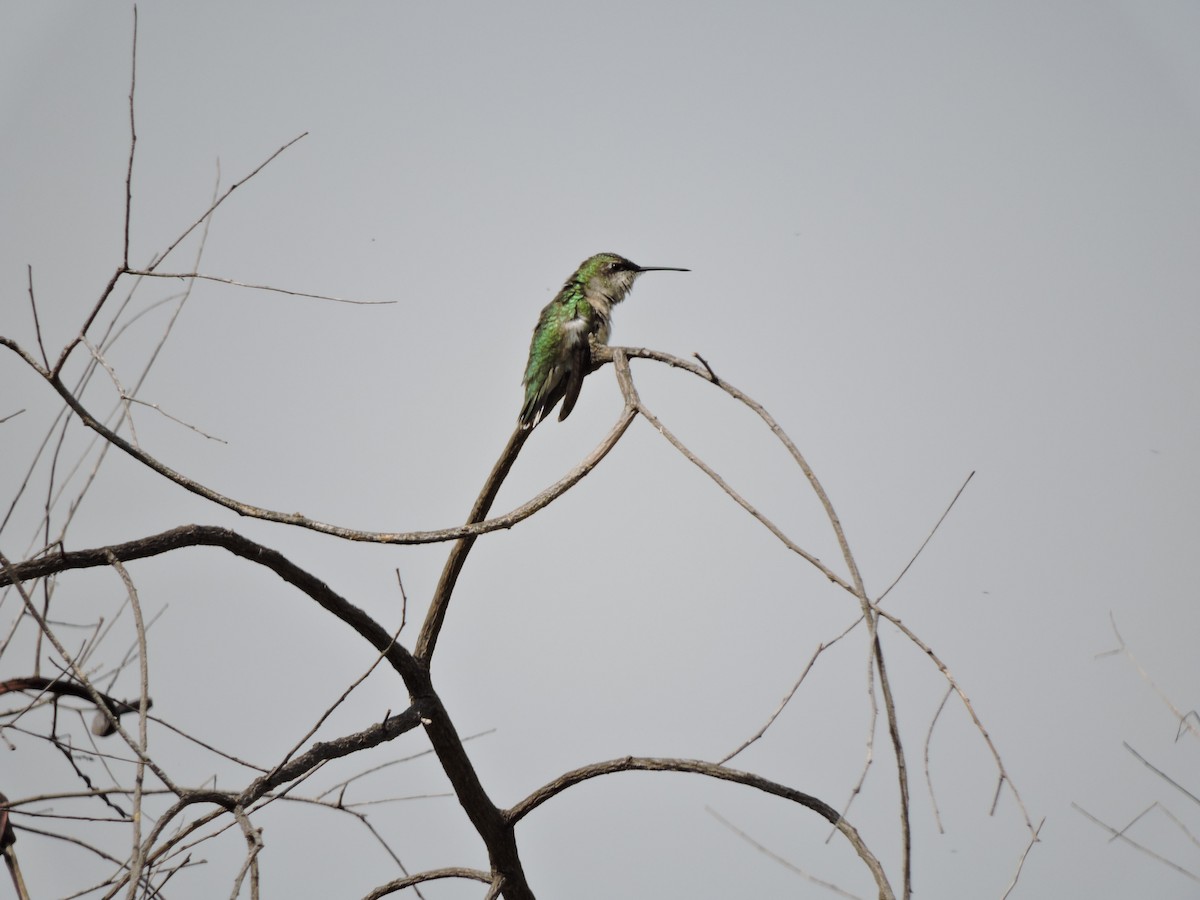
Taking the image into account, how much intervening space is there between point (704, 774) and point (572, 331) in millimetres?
2232

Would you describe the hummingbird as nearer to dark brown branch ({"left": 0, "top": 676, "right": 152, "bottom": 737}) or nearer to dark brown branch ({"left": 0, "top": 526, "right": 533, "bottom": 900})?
dark brown branch ({"left": 0, "top": 526, "right": 533, "bottom": 900})

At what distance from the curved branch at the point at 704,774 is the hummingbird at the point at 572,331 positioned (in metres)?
1.45

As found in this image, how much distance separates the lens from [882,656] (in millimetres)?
1923

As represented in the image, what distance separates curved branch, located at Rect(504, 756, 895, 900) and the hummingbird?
1.45 meters

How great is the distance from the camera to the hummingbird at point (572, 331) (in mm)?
4496

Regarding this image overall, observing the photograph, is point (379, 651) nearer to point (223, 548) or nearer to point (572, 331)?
point (223, 548)

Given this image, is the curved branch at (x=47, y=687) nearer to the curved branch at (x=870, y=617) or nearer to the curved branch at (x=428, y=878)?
the curved branch at (x=428, y=878)

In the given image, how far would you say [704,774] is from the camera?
320cm

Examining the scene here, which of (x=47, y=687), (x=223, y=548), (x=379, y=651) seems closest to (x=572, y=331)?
(x=379, y=651)

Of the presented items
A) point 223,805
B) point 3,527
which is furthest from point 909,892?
point 3,527

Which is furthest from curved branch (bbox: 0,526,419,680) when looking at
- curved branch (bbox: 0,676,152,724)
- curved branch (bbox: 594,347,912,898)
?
curved branch (bbox: 594,347,912,898)

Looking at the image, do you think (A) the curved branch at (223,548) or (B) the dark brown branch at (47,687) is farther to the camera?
(B) the dark brown branch at (47,687)

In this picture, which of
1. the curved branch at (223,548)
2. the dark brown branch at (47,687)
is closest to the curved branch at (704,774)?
the curved branch at (223,548)

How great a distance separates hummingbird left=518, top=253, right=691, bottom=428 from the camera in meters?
4.50
